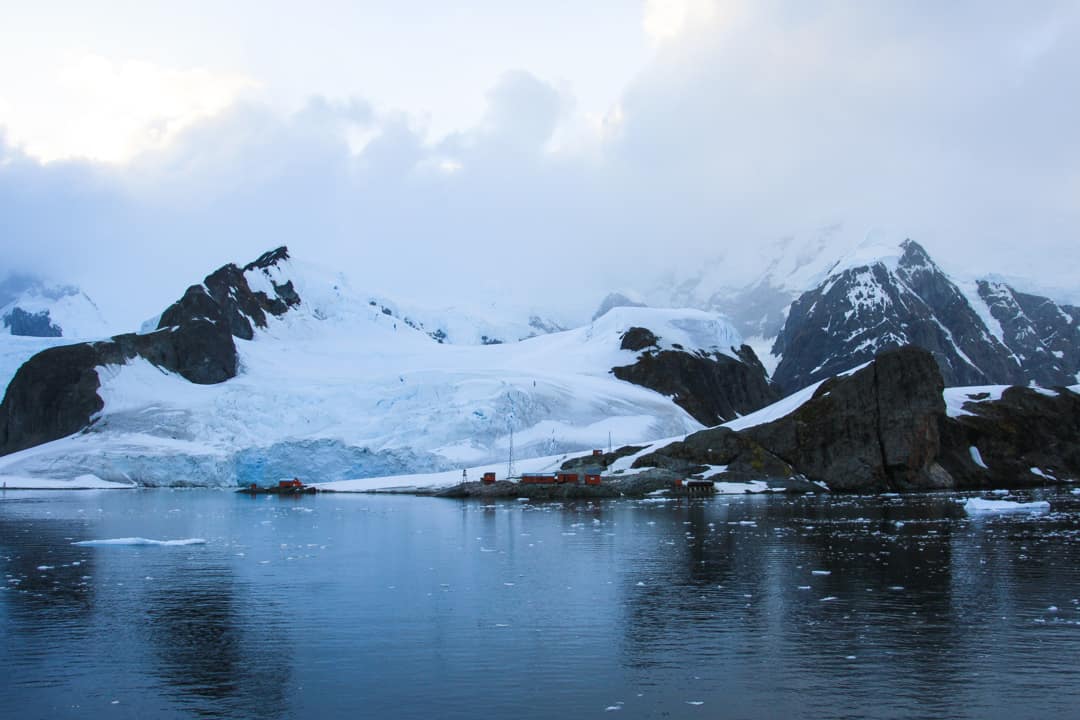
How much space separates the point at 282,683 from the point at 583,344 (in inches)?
6150

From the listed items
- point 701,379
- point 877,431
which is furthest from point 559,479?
point 701,379

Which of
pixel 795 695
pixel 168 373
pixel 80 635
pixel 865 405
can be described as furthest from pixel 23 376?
pixel 795 695

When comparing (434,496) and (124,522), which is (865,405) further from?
(124,522)

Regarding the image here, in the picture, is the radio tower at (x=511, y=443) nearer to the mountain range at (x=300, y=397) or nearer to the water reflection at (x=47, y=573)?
the mountain range at (x=300, y=397)

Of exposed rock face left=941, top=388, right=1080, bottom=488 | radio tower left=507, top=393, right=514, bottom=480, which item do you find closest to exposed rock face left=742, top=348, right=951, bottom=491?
exposed rock face left=941, top=388, right=1080, bottom=488

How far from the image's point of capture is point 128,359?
127 meters

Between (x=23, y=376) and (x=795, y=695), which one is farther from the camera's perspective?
(x=23, y=376)

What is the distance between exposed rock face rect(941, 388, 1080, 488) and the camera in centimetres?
8412

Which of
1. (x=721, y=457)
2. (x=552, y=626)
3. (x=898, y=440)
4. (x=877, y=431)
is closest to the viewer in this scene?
(x=552, y=626)

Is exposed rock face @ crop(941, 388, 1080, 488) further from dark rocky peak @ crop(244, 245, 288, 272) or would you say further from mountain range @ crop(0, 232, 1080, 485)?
dark rocky peak @ crop(244, 245, 288, 272)

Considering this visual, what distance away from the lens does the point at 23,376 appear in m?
124

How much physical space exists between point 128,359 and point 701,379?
92875mm

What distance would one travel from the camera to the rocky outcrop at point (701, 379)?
15512 centimetres

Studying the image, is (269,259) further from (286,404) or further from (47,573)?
(47,573)
